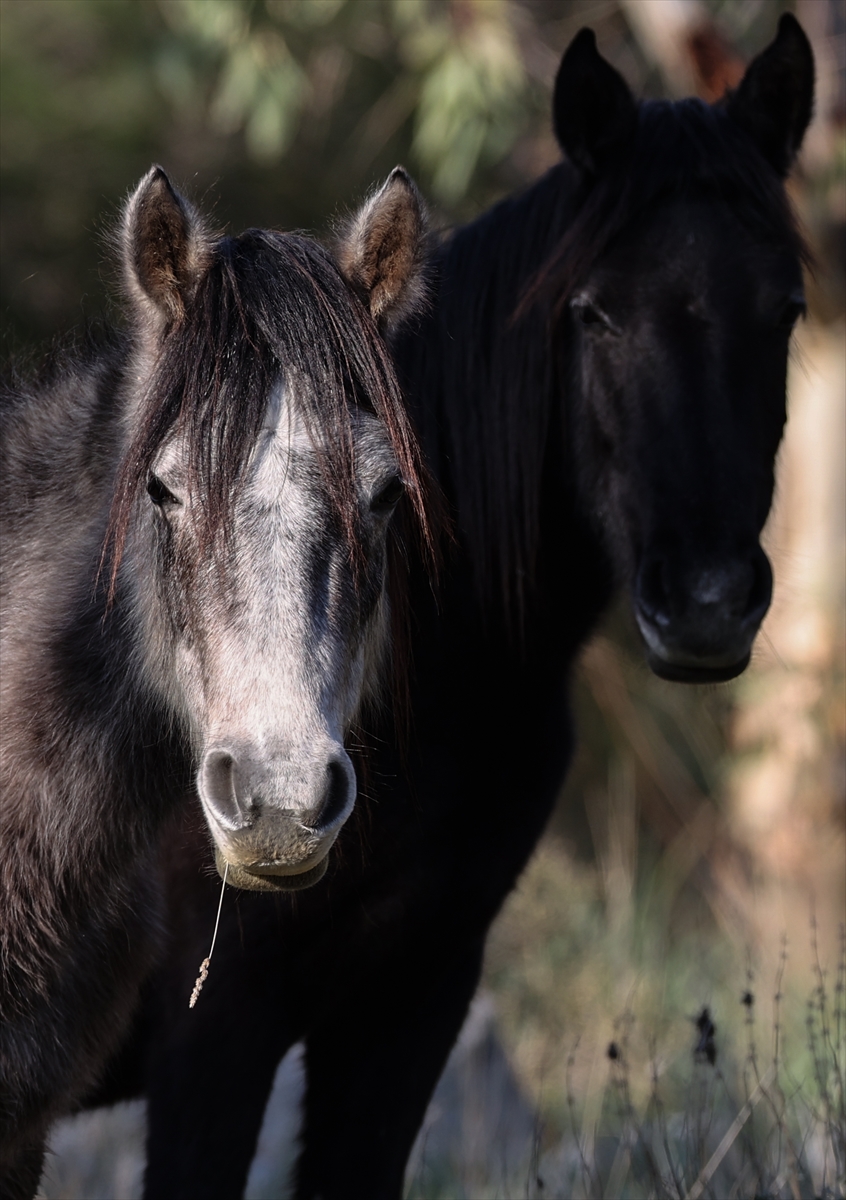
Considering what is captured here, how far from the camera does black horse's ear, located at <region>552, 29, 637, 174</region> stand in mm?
3439

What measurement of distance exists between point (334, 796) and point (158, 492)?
64cm

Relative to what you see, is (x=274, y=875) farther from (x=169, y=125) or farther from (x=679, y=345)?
(x=169, y=125)

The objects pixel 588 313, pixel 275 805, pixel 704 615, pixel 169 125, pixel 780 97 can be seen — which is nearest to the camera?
pixel 275 805

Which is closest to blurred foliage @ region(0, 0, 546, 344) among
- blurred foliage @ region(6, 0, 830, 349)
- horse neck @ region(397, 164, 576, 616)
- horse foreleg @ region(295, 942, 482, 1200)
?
blurred foliage @ region(6, 0, 830, 349)

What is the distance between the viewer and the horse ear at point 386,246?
8.39ft

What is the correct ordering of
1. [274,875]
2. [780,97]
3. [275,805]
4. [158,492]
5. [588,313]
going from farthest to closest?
[780,97] < [588,313] < [158,492] < [274,875] < [275,805]

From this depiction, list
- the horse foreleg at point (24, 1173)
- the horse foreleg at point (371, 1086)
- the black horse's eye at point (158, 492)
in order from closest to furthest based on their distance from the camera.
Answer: the black horse's eye at point (158, 492), the horse foreleg at point (24, 1173), the horse foreleg at point (371, 1086)

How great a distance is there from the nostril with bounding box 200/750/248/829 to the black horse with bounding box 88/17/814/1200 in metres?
0.88

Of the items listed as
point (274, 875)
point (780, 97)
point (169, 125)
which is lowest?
point (169, 125)

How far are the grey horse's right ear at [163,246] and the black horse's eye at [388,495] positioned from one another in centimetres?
48

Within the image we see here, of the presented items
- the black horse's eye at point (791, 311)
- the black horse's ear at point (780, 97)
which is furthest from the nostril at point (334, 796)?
the black horse's ear at point (780, 97)

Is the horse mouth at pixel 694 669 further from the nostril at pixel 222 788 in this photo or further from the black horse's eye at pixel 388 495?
the nostril at pixel 222 788

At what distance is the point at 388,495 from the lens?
240 centimetres

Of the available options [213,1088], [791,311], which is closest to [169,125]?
[791,311]
